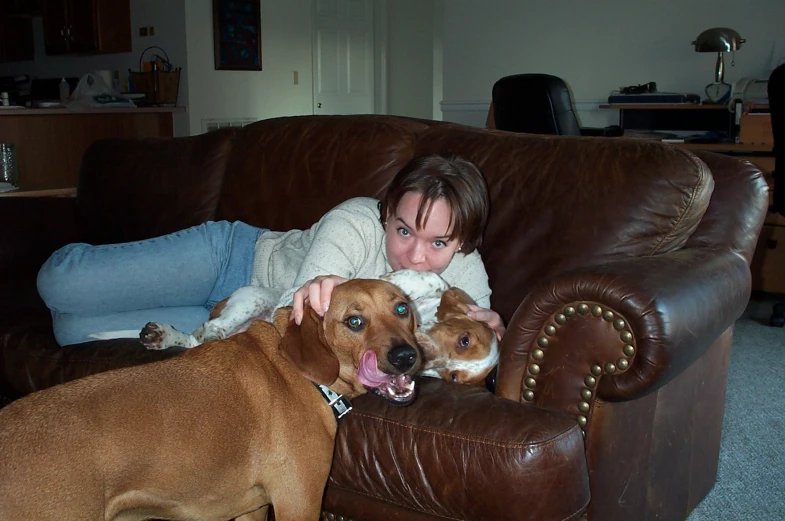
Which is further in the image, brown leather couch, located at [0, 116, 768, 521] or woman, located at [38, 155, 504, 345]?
woman, located at [38, 155, 504, 345]

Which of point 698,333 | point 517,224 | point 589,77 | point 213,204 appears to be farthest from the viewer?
point 589,77

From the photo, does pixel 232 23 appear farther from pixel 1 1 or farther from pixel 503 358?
pixel 503 358

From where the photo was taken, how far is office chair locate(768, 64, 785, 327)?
14.4 ft

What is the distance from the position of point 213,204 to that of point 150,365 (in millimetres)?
1637

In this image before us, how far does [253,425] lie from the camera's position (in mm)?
1613

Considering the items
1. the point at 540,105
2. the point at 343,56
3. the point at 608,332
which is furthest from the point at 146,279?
the point at 343,56

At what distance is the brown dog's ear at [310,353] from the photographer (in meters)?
1.63

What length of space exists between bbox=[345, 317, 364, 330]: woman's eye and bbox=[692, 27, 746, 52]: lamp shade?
4824mm

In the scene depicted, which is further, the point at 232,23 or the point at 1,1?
the point at 1,1

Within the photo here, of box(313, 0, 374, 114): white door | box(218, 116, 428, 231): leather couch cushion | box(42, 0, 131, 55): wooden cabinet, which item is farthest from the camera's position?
box(313, 0, 374, 114): white door

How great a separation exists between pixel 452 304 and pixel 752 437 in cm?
168

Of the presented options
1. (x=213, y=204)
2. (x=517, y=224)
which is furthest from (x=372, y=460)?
(x=213, y=204)

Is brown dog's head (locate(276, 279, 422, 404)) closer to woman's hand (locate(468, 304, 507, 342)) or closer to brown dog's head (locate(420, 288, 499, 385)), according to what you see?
brown dog's head (locate(420, 288, 499, 385))

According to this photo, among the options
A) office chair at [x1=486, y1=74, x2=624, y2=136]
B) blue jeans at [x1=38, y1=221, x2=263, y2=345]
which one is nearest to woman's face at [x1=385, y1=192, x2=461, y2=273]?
blue jeans at [x1=38, y1=221, x2=263, y2=345]
